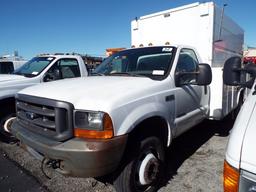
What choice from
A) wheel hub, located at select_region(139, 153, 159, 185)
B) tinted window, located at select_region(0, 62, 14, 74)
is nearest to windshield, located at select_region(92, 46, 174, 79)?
wheel hub, located at select_region(139, 153, 159, 185)

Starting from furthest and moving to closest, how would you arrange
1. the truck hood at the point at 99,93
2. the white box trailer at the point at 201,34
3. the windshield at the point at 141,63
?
the white box trailer at the point at 201,34
the windshield at the point at 141,63
the truck hood at the point at 99,93

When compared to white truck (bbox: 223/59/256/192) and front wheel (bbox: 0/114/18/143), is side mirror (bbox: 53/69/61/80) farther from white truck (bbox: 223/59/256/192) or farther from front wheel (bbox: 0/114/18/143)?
white truck (bbox: 223/59/256/192)

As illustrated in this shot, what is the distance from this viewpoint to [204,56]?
541 centimetres

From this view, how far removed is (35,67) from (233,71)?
4.92m

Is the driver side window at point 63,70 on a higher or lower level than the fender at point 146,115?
higher

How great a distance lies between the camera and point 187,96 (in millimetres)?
3949

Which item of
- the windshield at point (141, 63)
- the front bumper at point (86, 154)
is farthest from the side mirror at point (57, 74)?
the front bumper at point (86, 154)

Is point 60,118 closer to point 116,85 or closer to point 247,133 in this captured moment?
point 116,85

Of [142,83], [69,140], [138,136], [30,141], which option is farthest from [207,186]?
[30,141]

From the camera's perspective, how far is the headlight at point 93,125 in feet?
8.02

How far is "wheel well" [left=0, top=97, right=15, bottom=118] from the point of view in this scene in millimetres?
5031

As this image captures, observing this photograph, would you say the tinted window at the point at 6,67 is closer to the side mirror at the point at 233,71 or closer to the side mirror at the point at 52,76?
the side mirror at the point at 52,76

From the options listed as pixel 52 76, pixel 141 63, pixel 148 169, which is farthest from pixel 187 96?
pixel 52 76

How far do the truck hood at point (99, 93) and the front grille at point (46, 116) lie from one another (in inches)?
3.2
